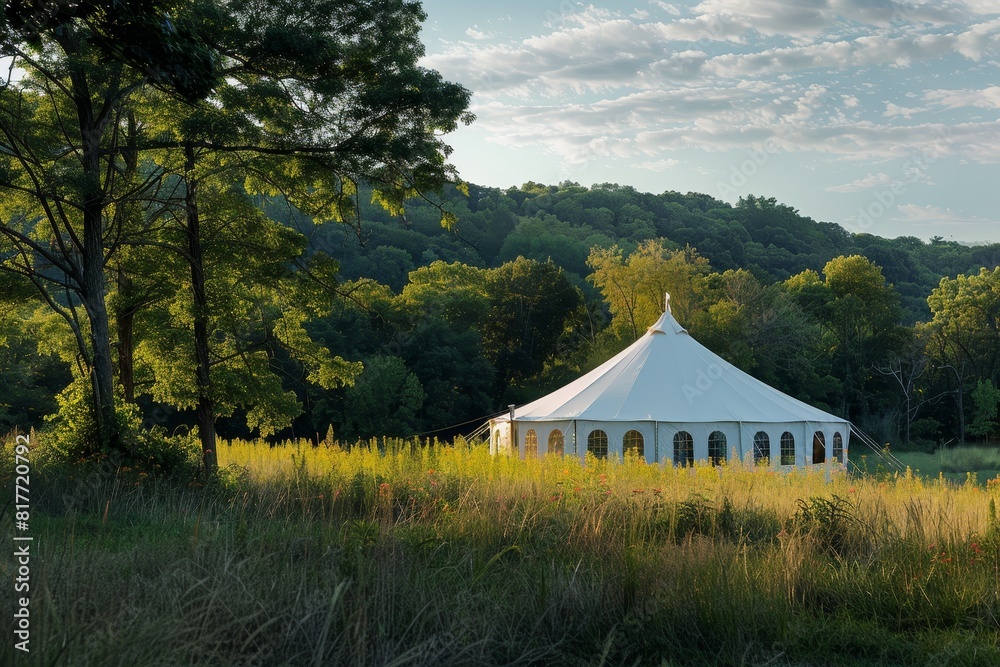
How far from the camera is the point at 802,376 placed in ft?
129

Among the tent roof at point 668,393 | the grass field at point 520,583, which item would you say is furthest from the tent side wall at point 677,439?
the grass field at point 520,583

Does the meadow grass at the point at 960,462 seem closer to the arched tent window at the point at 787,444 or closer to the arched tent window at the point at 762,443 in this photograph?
the arched tent window at the point at 787,444

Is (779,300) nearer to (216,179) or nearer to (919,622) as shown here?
(216,179)

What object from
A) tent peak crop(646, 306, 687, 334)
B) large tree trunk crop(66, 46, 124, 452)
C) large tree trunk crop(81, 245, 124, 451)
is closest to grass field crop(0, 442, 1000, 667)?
large tree trunk crop(81, 245, 124, 451)

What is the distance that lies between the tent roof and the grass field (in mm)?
13035

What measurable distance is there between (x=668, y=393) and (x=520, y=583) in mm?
17151

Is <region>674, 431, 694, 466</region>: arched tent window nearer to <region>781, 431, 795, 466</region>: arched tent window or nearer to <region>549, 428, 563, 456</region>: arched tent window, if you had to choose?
<region>781, 431, 795, 466</region>: arched tent window

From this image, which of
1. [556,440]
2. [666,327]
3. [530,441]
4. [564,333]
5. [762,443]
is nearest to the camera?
[762,443]

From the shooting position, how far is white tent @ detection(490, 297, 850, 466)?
68.2ft

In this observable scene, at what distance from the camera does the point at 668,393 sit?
21766mm

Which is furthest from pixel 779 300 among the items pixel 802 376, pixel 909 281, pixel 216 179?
pixel 216 179

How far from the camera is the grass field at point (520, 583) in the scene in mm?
4094

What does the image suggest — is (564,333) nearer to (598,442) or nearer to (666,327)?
(666,327)

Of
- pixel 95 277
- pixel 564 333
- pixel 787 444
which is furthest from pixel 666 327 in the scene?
pixel 564 333
